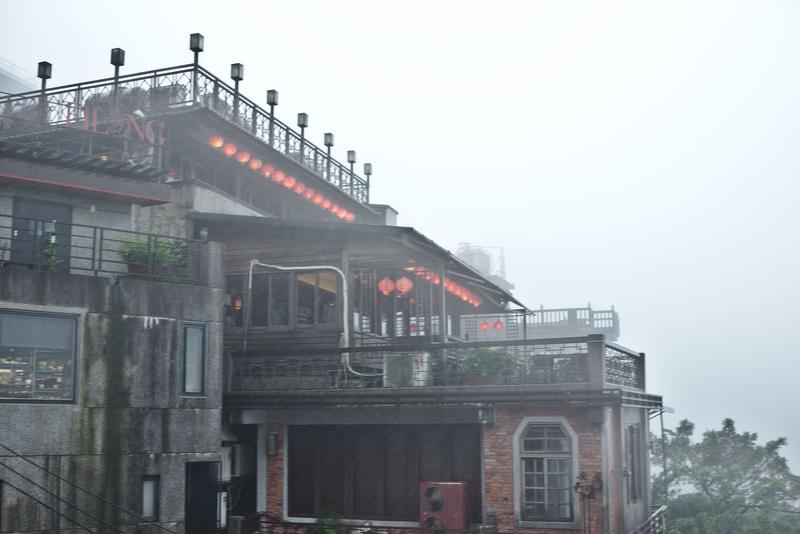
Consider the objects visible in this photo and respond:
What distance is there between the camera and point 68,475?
1781 centimetres

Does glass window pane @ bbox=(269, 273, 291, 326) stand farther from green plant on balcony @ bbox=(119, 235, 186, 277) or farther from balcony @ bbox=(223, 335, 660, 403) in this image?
green plant on balcony @ bbox=(119, 235, 186, 277)

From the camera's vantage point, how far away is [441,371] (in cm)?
2145

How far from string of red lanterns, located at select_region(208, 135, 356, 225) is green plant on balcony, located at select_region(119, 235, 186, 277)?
8.72 m

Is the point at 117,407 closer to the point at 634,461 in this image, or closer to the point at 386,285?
the point at 386,285

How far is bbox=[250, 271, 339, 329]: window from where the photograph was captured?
25406mm

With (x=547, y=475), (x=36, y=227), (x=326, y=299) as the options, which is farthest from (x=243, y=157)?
(x=547, y=475)

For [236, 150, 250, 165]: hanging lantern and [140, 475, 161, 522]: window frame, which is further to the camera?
[236, 150, 250, 165]: hanging lantern

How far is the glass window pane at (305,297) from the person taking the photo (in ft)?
84.8

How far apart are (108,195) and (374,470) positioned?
32.1 feet

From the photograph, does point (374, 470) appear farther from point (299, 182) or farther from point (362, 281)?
point (299, 182)

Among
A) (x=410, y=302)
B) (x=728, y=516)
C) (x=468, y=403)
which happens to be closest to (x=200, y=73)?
(x=410, y=302)

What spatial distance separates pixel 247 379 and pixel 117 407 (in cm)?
464

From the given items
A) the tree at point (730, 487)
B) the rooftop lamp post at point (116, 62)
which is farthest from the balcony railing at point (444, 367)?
the tree at point (730, 487)

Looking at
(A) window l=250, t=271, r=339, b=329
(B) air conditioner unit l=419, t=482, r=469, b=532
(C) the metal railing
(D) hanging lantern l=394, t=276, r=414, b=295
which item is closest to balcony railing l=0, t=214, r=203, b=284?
(A) window l=250, t=271, r=339, b=329
